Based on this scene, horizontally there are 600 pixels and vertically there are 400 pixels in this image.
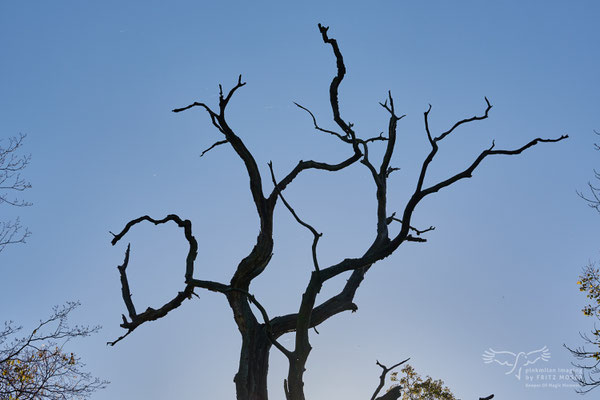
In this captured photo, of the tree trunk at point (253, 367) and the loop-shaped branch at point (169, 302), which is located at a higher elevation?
the loop-shaped branch at point (169, 302)

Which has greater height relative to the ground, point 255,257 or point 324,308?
point 255,257

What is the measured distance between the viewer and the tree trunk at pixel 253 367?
4949 millimetres

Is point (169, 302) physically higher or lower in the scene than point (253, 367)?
higher

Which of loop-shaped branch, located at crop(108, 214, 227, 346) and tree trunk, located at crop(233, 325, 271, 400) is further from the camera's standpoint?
loop-shaped branch, located at crop(108, 214, 227, 346)

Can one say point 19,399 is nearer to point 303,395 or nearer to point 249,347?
point 249,347

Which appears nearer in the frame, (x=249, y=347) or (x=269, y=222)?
(x=249, y=347)

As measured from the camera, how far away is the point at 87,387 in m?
10.8

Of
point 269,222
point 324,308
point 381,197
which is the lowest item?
point 324,308

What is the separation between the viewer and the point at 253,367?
16.6 feet

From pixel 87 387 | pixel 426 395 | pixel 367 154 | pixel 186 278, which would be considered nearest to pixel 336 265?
pixel 186 278

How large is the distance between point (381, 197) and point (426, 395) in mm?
20548

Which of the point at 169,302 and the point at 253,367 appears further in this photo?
the point at 169,302

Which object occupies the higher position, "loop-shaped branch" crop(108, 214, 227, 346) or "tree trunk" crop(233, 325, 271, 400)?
"loop-shaped branch" crop(108, 214, 227, 346)

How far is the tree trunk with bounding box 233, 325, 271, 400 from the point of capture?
4.95 meters
